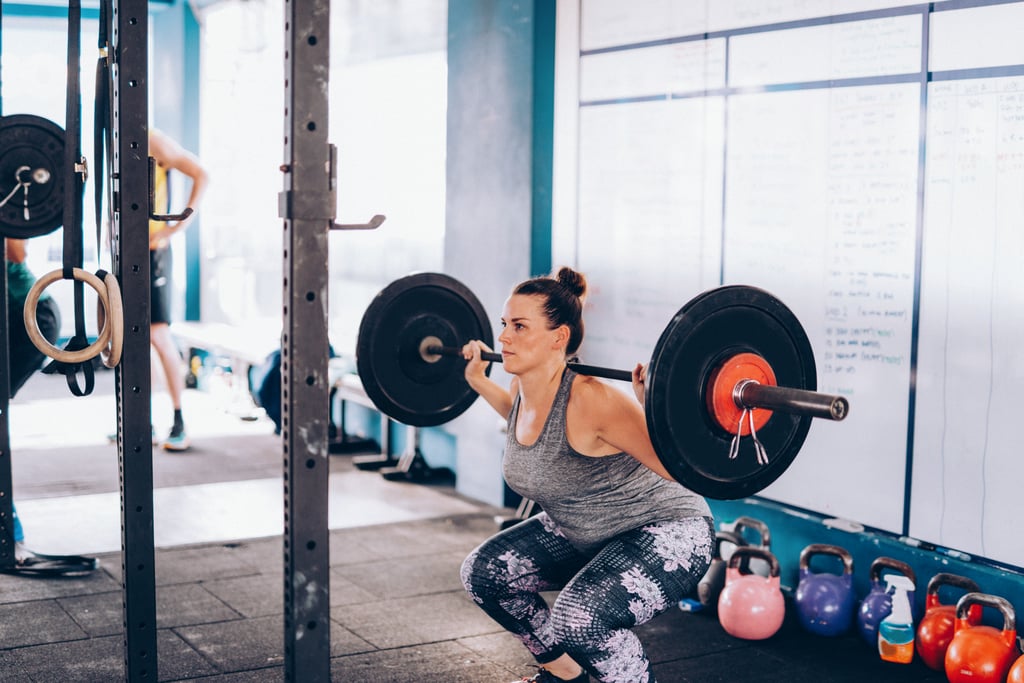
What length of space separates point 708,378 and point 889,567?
4.38 feet

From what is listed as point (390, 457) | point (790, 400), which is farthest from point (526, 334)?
point (390, 457)

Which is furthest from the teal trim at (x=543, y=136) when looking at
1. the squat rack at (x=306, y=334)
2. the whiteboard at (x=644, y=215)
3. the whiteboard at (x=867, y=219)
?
the squat rack at (x=306, y=334)

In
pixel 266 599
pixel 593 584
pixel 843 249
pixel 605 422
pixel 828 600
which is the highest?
pixel 843 249

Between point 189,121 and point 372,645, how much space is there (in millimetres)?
5595

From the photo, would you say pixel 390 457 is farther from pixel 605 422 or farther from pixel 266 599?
pixel 605 422

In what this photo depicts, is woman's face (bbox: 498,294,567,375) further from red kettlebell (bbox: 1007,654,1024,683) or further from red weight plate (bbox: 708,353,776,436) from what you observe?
red kettlebell (bbox: 1007,654,1024,683)

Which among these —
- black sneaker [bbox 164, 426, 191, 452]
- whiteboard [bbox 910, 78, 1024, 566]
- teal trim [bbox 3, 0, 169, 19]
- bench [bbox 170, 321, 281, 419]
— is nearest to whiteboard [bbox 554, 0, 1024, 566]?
whiteboard [bbox 910, 78, 1024, 566]

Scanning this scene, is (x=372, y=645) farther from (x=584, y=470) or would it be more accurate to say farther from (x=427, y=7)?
(x=427, y=7)

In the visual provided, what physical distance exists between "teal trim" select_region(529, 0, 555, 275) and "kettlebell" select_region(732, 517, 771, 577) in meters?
1.29

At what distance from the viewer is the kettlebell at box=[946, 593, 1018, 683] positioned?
262 cm

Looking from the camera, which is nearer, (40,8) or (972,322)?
(972,322)

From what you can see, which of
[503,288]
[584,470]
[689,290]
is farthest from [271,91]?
[584,470]

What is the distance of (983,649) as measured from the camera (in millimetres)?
2637

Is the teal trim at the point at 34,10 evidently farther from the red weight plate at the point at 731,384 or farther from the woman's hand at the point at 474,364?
the red weight plate at the point at 731,384
